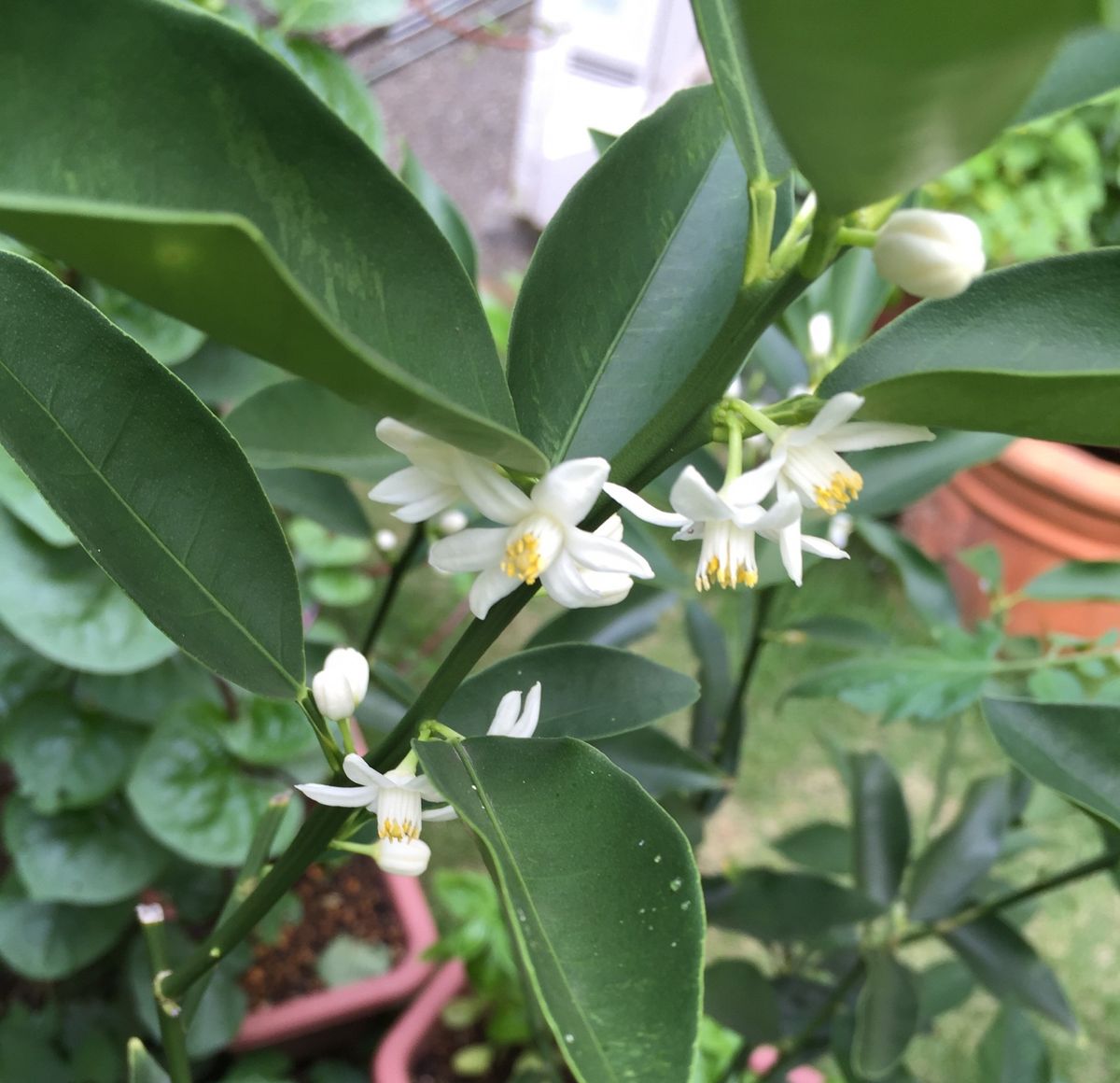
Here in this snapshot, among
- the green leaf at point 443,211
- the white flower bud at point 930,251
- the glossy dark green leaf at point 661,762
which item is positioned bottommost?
the glossy dark green leaf at point 661,762

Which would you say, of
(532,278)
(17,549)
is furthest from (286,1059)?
(532,278)

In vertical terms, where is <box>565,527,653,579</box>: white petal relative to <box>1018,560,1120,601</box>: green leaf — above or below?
above

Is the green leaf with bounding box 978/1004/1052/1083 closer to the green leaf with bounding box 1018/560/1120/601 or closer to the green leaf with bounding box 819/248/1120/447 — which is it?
the green leaf with bounding box 1018/560/1120/601

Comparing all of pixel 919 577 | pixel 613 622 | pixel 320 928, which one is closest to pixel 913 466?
pixel 919 577

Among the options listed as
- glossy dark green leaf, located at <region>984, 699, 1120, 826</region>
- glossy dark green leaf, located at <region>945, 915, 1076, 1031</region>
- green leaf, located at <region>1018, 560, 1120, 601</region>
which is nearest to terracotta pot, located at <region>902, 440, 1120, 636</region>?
green leaf, located at <region>1018, 560, 1120, 601</region>

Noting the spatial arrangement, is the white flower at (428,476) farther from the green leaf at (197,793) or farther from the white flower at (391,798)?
the green leaf at (197,793)

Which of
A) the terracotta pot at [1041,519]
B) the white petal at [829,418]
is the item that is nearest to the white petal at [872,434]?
the white petal at [829,418]

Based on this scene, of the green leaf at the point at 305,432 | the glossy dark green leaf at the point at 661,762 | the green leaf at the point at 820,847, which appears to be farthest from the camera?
the green leaf at the point at 820,847
